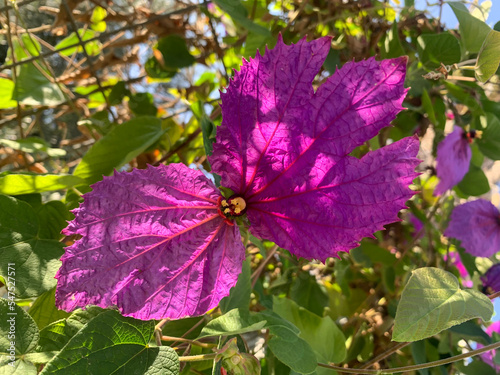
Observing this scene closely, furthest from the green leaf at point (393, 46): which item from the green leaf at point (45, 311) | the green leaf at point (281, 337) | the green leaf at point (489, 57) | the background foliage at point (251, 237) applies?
the green leaf at point (45, 311)

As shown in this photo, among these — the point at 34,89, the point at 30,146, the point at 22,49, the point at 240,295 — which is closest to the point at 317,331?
the point at 240,295

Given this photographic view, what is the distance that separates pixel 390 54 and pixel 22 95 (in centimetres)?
62

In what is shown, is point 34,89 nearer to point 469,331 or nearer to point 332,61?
point 332,61

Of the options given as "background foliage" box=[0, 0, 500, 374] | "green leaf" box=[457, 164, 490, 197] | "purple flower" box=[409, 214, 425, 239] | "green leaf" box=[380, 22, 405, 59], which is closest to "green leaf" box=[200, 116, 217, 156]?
"background foliage" box=[0, 0, 500, 374]

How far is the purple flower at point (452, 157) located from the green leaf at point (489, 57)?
274 mm

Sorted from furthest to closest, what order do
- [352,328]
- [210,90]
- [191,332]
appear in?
[210,90] < [352,328] < [191,332]

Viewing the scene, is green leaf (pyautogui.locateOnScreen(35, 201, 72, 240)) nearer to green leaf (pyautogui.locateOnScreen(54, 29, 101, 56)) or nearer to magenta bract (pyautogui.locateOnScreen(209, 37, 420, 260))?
magenta bract (pyautogui.locateOnScreen(209, 37, 420, 260))

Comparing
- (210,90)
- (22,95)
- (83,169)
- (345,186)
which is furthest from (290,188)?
(210,90)

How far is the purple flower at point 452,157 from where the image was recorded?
2.41ft

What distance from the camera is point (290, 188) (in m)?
0.35

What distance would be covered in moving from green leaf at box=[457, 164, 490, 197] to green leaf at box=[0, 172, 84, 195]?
72cm

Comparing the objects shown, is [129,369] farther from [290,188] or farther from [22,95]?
[22,95]

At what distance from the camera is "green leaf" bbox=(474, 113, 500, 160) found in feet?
A: 2.46

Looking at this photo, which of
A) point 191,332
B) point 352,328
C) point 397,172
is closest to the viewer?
point 397,172
